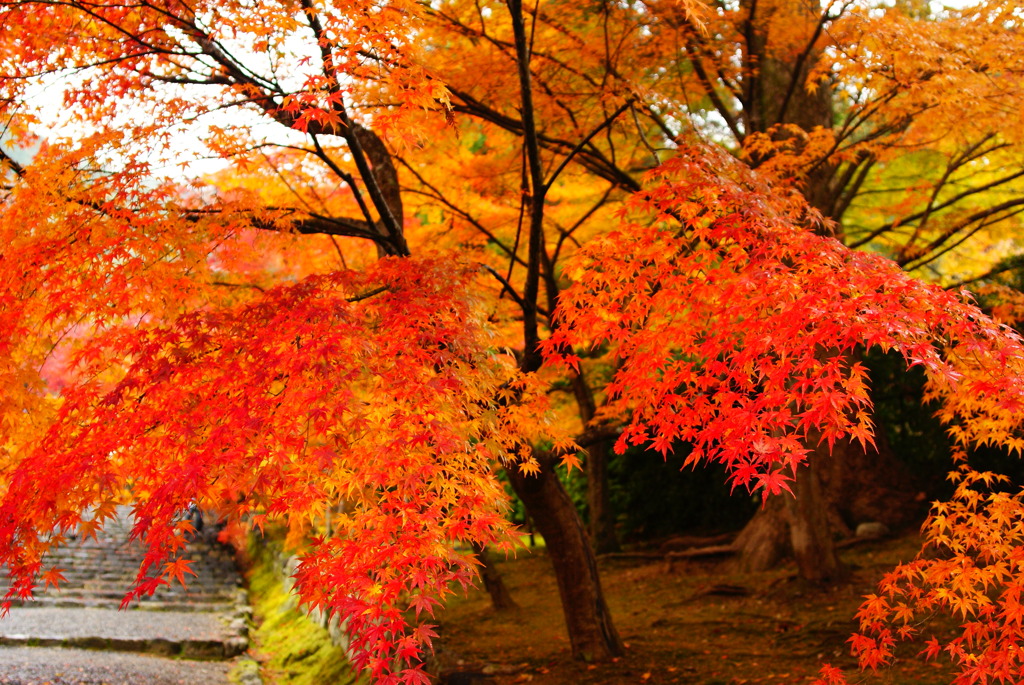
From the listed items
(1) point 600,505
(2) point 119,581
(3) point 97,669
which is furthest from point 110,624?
(1) point 600,505

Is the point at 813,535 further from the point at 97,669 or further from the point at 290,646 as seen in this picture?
the point at 97,669

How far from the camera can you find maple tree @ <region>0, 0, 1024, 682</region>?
3.21 meters

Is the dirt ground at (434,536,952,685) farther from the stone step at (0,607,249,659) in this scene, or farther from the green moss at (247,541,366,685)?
the stone step at (0,607,249,659)

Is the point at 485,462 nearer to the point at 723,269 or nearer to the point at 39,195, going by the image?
the point at 723,269

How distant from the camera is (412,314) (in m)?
3.92

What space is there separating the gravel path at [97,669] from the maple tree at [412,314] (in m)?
3.14

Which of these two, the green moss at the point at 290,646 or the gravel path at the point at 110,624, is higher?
the gravel path at the point at 110,624

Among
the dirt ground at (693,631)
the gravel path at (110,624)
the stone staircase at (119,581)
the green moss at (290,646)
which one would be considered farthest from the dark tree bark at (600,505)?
the stone staircase at (119,581)

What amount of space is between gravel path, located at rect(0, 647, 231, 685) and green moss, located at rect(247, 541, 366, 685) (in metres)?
0.62

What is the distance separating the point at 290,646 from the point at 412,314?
6.52 metres

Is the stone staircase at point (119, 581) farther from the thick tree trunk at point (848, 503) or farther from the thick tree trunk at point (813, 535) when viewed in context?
the thick tree trunk at point (813, 535)

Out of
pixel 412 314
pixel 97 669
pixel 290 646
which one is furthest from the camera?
pixel 290 646

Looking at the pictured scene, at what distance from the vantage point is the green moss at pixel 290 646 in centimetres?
727

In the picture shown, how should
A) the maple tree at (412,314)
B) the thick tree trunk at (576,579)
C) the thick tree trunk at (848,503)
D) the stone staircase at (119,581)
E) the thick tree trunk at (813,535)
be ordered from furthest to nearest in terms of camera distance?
the stone staircase at (119,581) < the thick tree trunk at (848,503) < the thick tree trunk at (813,535) < the thick tree trunk at (576,579) < the maple tree at (412,314)
